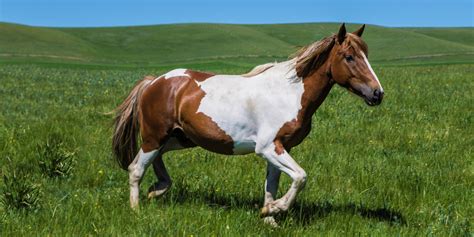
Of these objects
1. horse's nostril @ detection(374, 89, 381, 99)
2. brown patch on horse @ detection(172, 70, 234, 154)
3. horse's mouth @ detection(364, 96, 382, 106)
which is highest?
horse's nostril @ detection(374, 89, 381, 99)

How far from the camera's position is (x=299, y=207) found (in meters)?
6.26

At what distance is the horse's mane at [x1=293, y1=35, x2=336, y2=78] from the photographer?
17.9ft

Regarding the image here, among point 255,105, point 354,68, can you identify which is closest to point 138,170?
point 255,105

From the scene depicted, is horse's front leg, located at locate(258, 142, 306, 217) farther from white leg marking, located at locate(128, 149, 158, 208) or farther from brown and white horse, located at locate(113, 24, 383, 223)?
white leg marking, located at locate(128, 149, 158, 208)

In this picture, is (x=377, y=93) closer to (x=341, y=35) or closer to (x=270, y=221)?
(x=341, y=35)

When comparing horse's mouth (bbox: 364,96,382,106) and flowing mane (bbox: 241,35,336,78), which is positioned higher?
flowing mane (bbox: 241,35,336,78)

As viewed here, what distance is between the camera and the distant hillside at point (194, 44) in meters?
71.6

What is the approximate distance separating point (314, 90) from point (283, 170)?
0.91m

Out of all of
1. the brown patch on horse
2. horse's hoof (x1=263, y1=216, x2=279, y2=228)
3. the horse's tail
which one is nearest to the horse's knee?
horse's hoof (x1=263, y1=216, x2=279, y2=228)

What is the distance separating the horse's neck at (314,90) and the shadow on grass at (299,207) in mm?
1086

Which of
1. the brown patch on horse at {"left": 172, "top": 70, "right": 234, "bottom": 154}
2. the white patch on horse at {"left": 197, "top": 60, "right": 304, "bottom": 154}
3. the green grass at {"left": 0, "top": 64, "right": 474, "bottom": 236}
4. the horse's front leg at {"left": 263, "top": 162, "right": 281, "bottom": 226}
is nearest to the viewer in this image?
the green grass at {"left": 0, "top": 64, "right": 474, "bottom": 236}

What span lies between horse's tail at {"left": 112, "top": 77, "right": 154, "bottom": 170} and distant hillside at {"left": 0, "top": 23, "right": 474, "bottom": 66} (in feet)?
191

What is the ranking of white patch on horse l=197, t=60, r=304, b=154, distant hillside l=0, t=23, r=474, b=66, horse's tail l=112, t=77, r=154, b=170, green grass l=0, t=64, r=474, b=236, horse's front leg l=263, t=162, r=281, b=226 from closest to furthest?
green grass l=0, t=64, r=474, b=236
white patch on horse l=197, t=60, r=304, b=154
horse's front leg l=263, t=162, r=281, b=226
horse's tail l=112, t=77, r=154, b=170
distant hillside l=0, t=23, r=474, b=66

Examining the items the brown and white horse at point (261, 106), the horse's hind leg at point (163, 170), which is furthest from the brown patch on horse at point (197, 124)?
the horse's hind leg at point (163, 170)
